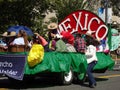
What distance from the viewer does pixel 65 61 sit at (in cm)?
1354

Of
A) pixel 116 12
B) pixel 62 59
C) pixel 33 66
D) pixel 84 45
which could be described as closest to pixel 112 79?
pixel 84 45

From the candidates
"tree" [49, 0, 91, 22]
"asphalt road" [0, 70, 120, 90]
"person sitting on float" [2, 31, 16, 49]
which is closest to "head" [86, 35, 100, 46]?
"asphalt road" [0, 70, 120, 90]

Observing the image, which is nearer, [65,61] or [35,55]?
[35,55]

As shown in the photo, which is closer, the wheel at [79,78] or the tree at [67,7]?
the wheel at [79,78]

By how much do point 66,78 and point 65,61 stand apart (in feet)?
2.07

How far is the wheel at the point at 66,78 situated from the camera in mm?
13711

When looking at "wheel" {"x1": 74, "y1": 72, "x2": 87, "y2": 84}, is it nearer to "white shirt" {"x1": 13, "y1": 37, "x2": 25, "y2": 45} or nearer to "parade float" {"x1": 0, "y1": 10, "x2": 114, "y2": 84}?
"parade float" {"x1": 0, "y1": 10, "x2": 114, "y2": 84}

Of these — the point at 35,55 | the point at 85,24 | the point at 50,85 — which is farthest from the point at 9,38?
the point at 85,24

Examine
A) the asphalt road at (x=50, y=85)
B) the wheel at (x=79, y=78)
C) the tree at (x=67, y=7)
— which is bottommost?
the asphalt road at (x=50, y=85)

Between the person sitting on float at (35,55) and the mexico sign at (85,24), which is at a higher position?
the mexico sign at (85,24)

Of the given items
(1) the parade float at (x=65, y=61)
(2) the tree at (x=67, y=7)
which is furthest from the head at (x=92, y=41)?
(2) the tree at (x=67, y=7)

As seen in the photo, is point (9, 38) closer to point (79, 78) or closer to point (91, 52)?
point (91, 52)

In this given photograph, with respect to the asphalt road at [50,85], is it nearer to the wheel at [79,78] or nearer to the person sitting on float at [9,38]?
the wheel at [79,78]

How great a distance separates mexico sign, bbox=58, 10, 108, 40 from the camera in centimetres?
1555
